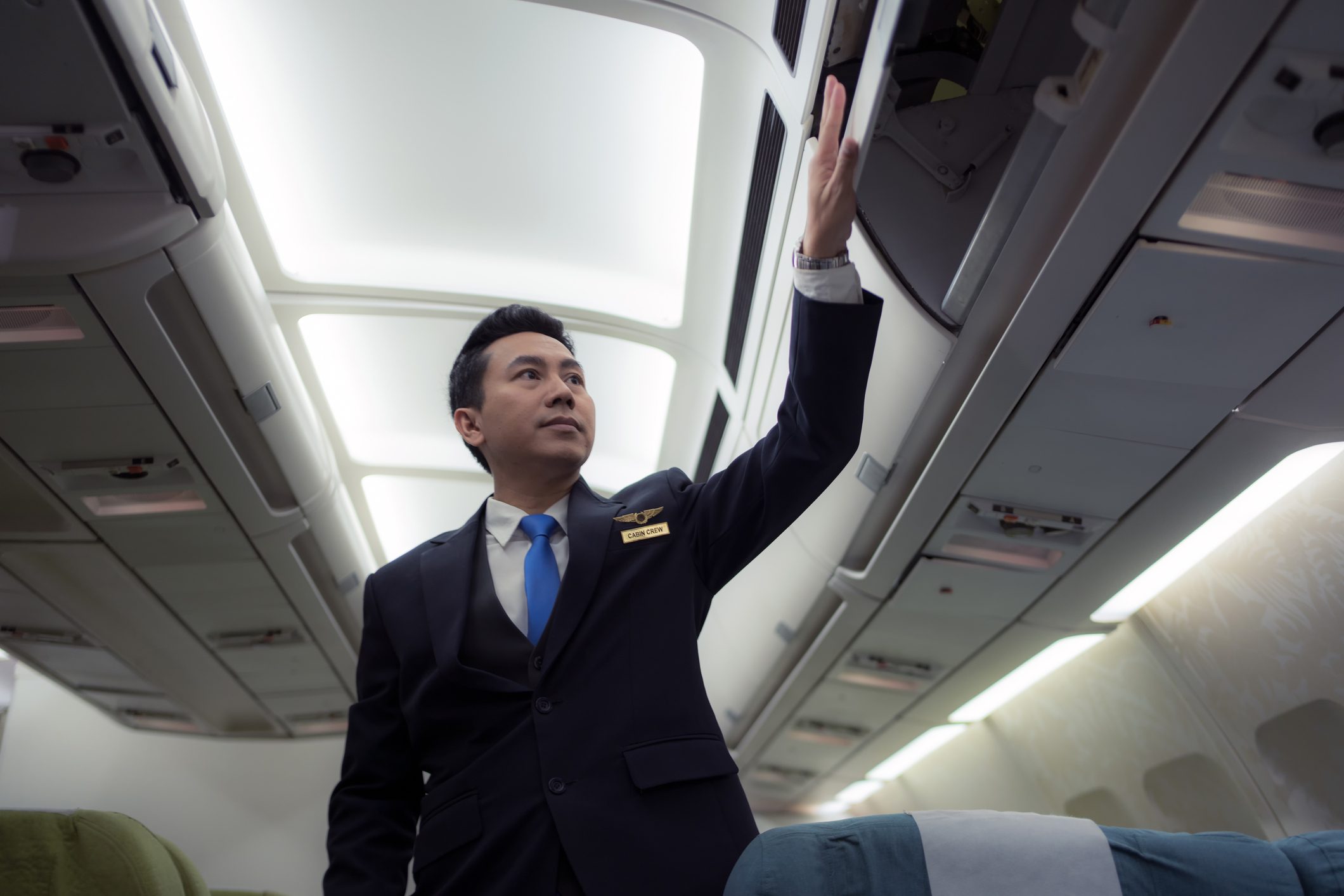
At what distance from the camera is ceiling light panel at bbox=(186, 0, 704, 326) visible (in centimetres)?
365

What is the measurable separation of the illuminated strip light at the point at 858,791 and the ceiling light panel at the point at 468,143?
6460 mm

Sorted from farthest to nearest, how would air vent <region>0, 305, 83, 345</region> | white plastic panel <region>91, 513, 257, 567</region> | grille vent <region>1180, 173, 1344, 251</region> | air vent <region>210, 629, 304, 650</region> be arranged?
1. air vent <region>210, 629, 304, 650</region>
2. white plastic panel <region>91, 513, 257, 567</region>
3. air vent <region>0, 305, 83, 345</region>
4. grille vent <region>1180, 173, 1344, 251</region>

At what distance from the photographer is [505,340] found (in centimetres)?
247

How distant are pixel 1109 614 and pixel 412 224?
4.12m

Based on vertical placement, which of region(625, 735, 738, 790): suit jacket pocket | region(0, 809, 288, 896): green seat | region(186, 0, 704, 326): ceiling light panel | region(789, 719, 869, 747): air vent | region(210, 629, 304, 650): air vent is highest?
region(186, 0, 704, 326): ceiling light panel

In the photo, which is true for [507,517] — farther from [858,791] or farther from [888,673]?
[858,791]

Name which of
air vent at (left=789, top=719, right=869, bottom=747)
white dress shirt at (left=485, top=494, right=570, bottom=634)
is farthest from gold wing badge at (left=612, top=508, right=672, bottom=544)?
air vent at (left=789, top=719, right=869, bottom=747)

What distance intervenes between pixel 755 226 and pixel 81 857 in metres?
3.06

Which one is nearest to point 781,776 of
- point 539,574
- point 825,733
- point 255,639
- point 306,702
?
point 825,733

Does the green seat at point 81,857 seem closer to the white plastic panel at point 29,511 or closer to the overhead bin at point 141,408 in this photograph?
the overhead bin at point 141,408

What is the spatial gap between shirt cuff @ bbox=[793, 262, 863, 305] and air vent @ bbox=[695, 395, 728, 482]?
3.19m

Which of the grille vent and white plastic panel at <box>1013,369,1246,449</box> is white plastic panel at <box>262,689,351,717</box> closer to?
white plastic panel at <box>1013,369,1246,449</box>

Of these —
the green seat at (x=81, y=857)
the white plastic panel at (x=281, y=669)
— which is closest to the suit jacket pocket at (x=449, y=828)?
the green seat at (x=81, y=857)

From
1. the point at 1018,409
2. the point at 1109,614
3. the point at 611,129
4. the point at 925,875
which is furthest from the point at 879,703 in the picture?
the point at 925,875
